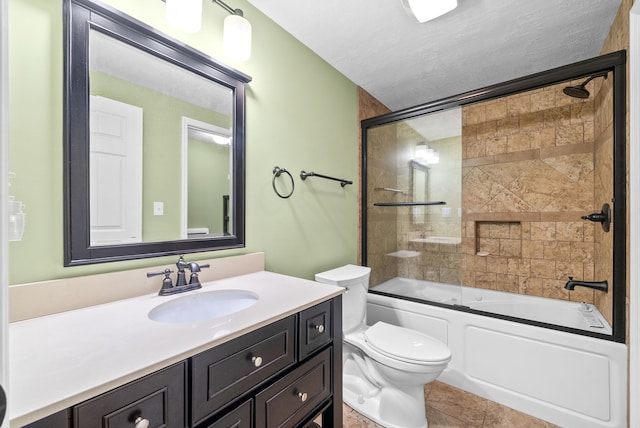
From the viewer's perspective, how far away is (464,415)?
64.6 inches

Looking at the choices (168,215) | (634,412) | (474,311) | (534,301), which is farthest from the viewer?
(534,301)

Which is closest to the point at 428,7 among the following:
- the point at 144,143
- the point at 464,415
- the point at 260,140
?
the point at 260,140

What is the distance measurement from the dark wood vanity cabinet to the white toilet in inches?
16.9

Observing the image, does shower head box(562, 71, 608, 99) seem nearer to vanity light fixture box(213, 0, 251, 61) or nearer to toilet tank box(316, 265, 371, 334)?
toilet tank box(316, 265, 371, 334)

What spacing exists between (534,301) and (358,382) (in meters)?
1.65

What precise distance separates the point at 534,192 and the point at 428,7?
1.82 meters

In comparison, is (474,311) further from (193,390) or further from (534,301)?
(193,390)

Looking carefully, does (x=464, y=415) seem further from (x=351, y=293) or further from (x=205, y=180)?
(x=205, y=180)

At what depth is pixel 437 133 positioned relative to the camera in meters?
2.41

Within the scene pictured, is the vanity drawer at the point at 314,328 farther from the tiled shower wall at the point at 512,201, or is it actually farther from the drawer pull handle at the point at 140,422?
the tiled shower wall at the point at 512,201

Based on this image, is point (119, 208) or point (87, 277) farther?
point (119, 208)

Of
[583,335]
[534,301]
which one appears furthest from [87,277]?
[534,301]

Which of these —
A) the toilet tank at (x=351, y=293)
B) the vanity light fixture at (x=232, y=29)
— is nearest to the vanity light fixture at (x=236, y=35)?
the vanity light fixture at (x=232, y=29)

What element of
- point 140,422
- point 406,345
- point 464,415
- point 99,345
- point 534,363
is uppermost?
point 99,345
